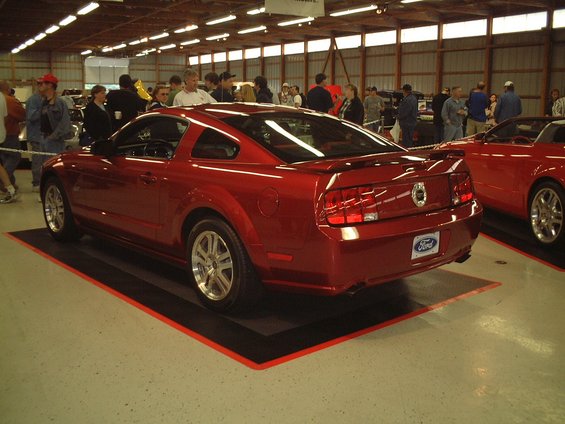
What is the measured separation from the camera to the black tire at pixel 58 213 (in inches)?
236

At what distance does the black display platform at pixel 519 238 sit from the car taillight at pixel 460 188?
171cm

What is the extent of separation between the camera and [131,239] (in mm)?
5023

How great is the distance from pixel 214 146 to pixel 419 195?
1509 millimetres

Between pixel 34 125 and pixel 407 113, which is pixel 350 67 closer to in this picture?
pixel 407 113

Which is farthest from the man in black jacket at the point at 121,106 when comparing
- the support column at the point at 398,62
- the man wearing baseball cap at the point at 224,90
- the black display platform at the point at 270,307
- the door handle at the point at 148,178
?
the support column at the point at 398,62

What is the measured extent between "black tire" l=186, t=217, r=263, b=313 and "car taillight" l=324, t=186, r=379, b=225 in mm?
730

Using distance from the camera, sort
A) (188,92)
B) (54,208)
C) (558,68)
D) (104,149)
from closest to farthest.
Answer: (104,149) < (54,208) < (188,92) < (558,68)

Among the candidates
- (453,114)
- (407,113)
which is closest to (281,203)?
(453,114)

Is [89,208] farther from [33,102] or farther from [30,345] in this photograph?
[33,102]

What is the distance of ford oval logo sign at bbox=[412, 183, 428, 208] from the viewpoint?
382 centimetres

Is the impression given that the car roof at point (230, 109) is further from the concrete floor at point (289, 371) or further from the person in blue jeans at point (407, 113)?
the person in blue jeans at point (407, 113)

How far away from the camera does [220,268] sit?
412 centimetres

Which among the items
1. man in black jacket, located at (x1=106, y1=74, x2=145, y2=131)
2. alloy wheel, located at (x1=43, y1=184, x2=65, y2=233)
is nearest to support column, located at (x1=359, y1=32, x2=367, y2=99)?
man in black jacket, located at (x1=106, y1=74, x2=145, y2=131)

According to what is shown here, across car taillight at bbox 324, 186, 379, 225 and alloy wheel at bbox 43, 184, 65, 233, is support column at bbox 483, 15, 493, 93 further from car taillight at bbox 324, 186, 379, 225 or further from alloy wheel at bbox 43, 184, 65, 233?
car taillight at bbox 324, 186, 379, 225
